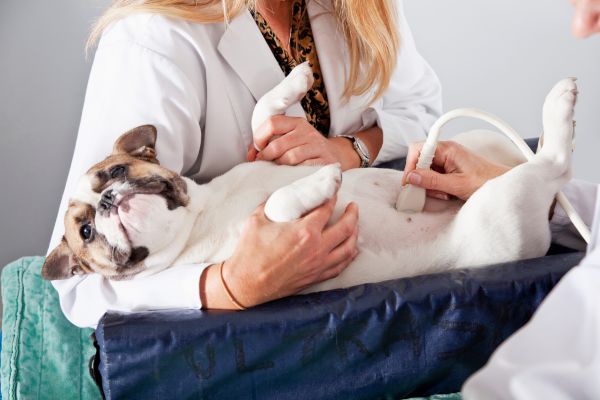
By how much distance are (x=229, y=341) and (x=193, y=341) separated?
53 mm

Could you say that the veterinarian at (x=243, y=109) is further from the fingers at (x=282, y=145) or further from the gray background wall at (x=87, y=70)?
the gray background wall at (x=87, y=70)

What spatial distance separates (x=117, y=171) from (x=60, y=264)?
7.9 inches

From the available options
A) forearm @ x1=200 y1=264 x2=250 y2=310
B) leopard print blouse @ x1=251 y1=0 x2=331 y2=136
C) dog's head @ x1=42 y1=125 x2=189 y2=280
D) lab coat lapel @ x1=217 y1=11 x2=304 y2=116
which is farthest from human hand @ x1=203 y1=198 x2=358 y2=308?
leopard print blouse @ x1=251 y1=0 x2=331 y2=136

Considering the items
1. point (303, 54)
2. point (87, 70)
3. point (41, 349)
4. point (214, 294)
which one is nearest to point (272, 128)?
point (303, 54)

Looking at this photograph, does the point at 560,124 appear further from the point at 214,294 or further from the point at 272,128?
the point at 214,294

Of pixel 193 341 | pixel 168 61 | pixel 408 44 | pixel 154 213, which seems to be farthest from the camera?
pixel 408 44

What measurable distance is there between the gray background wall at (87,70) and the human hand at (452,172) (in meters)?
1.33

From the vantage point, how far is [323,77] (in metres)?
1.67

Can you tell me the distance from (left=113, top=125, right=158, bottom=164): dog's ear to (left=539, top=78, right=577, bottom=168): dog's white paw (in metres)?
0.72

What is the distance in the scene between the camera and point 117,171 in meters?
1.28

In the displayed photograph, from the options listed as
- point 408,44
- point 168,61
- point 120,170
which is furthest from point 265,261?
point 408,44

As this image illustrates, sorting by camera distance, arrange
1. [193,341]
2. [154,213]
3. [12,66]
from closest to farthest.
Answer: [193,341], [154,213], [12,66]

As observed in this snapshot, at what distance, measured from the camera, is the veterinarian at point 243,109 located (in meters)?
1.21

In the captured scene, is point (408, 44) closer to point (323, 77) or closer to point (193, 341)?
point (323, 77)
